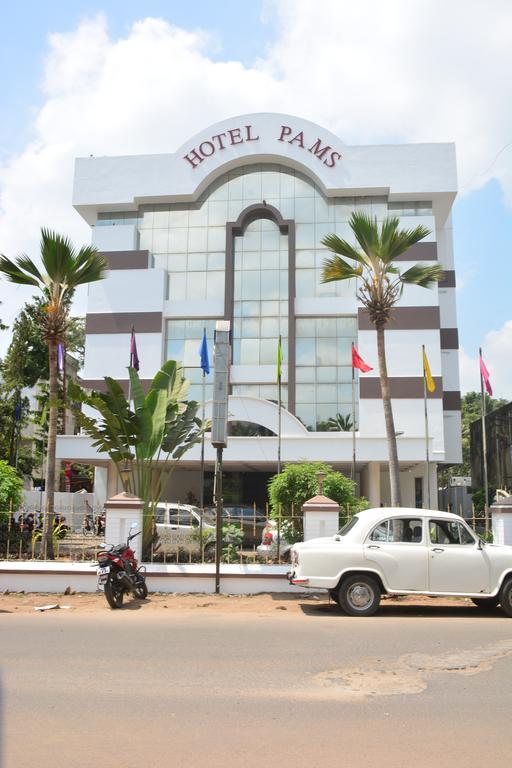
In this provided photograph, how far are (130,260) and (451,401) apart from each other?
19.5m

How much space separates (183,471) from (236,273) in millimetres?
11813

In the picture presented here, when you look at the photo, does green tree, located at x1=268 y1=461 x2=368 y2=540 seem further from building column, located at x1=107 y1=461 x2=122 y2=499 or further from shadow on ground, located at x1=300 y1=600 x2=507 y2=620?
building column, located at x1=107 y1=461 x2=122 y2=499

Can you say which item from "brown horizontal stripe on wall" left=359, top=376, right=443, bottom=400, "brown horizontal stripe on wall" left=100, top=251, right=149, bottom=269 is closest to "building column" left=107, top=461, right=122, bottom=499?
"brown horizontal stripe on wall" left=100, top=251, right=149, bottom=269

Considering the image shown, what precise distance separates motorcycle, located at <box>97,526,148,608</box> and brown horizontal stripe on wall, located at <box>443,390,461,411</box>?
27317mm

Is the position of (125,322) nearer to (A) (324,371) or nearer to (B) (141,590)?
(A) (324,371)

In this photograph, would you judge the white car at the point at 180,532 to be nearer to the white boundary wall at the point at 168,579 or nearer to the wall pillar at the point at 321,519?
the white boundary wall at the point at 168,579

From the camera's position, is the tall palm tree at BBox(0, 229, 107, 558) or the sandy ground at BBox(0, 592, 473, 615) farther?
the tall palm tree at BBox(0, 229, 107, 558)

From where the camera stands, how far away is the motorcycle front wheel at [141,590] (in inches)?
479

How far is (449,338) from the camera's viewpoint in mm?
37125

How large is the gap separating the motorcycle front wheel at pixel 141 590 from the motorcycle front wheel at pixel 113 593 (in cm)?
54

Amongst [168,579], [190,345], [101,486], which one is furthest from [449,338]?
[168,579]

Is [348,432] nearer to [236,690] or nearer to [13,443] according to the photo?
[13,443]

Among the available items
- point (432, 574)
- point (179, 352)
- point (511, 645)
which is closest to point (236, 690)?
point (511, 645)

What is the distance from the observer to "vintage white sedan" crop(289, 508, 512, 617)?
10289 mm
